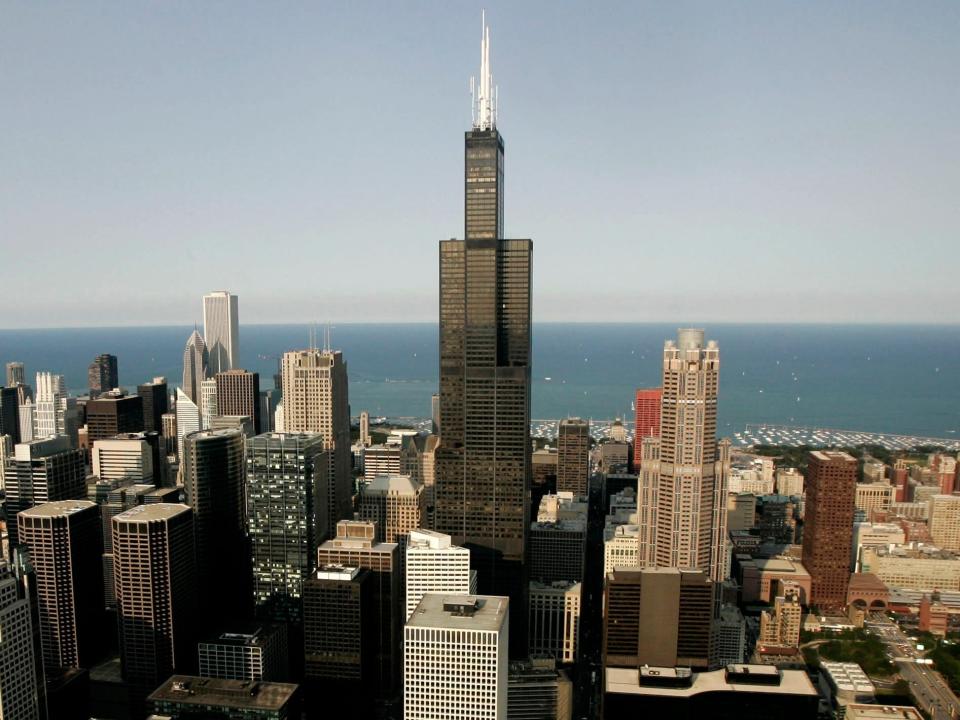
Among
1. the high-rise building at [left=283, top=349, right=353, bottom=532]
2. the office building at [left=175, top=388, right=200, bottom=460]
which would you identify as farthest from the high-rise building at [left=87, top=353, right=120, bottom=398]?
the high-rise building at [left=283, top=349, right=353, bottom=532]

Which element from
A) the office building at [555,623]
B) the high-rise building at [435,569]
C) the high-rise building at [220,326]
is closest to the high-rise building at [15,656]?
the high-rise building at [435,569]

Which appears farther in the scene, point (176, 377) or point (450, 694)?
point (176, 377)

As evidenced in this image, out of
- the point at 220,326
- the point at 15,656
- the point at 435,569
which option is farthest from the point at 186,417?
the point at 15,656

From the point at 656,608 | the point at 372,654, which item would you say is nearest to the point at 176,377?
the point at 372,654

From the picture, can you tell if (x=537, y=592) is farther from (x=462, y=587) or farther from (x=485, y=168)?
(x=485, y=168)

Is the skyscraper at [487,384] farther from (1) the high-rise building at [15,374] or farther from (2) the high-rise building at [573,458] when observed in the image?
(1) the high-rise building at [15,374]

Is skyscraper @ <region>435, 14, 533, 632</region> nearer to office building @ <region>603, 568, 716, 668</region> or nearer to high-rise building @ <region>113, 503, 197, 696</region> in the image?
office building @ <region>603, 568, 716, 668</region>
